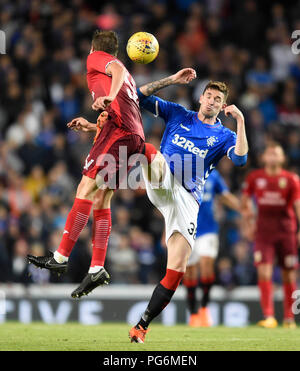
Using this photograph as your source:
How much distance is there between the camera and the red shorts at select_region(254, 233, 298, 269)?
10.9 meters

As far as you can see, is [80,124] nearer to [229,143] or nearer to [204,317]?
[229,143]

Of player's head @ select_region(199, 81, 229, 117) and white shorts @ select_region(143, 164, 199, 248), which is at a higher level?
player's head @ select_region(199, 81, 229, 117)

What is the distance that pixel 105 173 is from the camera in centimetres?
692

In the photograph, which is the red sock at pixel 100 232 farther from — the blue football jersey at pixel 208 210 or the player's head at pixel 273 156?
the player's head at pixel 273 156

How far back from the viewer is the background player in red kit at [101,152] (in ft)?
22.7

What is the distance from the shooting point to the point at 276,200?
11.0 meters

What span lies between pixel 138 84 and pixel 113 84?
7.98 metres

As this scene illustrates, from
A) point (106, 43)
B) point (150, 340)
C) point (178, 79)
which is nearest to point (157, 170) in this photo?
point (178, 79)

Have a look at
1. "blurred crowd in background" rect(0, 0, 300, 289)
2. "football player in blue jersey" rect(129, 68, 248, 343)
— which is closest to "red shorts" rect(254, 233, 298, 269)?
"blurred crowd in background" rect(0, 0, 300, 289)

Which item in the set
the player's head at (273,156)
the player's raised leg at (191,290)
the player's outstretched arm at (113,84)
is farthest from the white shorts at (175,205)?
the player's head at (273,156)

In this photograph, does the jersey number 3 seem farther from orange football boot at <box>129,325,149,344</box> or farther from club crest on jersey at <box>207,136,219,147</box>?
orange football boot at <box>129,325,149,344</box>

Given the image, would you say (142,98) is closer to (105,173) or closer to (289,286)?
(105,173)

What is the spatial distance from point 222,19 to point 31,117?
4990 millimetres

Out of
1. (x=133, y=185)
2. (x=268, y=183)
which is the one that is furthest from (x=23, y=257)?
(x=268, y=183)
